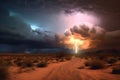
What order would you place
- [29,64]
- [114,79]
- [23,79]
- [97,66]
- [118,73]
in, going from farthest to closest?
[29,64], [97,66], [118,73], [23,79], [114,79]

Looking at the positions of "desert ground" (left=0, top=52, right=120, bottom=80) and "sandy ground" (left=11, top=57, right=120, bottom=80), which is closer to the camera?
"sandy ground" (left=11, top=57, right=120, bottom=80)

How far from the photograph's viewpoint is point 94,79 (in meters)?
19.5

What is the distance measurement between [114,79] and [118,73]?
3.97 meters

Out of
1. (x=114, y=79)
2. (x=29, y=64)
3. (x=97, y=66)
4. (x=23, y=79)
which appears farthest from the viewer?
(x=29, y=64)

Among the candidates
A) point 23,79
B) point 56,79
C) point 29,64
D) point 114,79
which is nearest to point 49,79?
point 56,79

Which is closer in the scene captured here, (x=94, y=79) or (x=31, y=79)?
(x=94, y=79)

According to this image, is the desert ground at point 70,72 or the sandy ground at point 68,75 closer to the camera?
the sandy ground at point 68,75

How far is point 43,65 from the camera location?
1462 inches

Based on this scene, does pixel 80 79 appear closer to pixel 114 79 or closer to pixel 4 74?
pixel 114 79

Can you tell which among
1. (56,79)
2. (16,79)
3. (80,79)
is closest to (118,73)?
(80,79)

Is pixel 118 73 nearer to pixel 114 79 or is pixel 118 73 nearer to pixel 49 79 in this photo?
pixel 114 79

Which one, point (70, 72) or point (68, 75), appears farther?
point (70, 72)

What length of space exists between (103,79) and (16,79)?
809 cm

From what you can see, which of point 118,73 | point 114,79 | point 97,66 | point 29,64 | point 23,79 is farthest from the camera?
point 29,64
